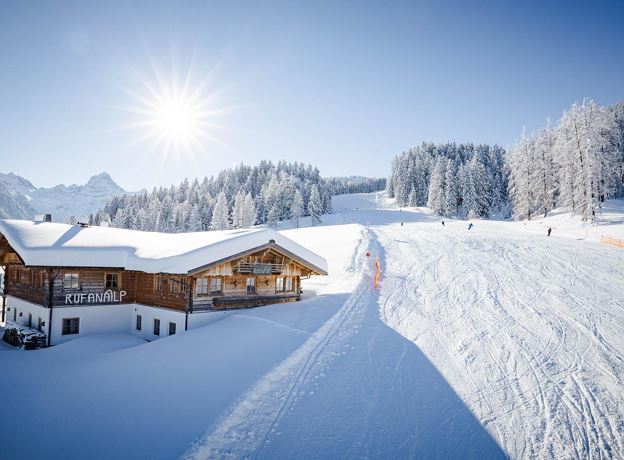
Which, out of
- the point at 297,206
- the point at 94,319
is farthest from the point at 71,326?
the point at 297,206

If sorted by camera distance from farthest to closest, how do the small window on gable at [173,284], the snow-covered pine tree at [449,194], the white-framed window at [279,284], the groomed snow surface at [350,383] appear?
the snow-covered pine tree at [449,194], the white-framed window at [279,284], the small window on gable at [173,284], the groomed snow surface at [350,383]

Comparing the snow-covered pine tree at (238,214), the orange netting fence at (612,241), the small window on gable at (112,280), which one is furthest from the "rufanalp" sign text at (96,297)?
the snow-covered pine tree at (238,214)

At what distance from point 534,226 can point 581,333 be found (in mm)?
38060

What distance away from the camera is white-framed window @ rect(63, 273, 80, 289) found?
59.5 feet

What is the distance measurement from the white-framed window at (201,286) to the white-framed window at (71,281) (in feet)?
22.7

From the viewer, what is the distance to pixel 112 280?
19469mm

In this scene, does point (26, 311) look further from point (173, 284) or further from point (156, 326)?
point (173, 284)

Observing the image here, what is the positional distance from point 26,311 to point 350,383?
20.0 meters

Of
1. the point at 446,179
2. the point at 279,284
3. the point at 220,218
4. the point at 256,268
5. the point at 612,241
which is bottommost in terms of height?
the point at 279,284

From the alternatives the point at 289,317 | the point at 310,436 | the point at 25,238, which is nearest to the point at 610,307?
the point at 289,317

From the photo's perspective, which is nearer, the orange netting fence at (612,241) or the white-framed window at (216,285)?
the white-framed window at (216,285)

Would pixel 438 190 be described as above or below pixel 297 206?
above

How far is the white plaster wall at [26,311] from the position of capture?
695 inches

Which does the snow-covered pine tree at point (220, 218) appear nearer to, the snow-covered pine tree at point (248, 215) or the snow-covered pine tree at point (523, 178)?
the snow-covered pine tree at point (248, 215)
